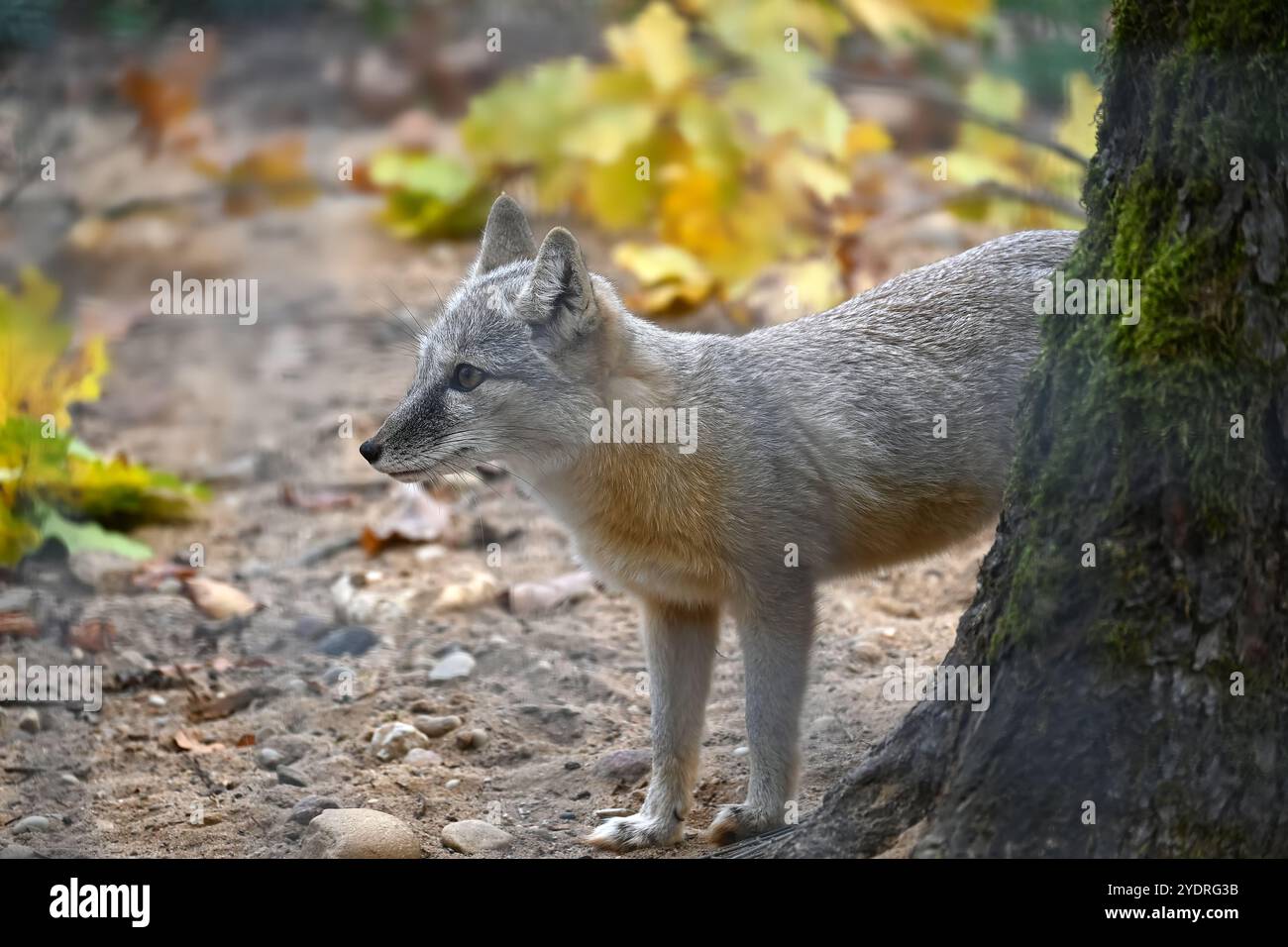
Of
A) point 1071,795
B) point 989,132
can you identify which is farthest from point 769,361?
point 989,132

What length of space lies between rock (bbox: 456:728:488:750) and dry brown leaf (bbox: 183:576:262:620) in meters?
1.56

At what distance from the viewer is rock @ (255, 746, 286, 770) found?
5.04m

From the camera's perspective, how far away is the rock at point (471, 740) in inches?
206

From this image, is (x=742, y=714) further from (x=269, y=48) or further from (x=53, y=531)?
(x=269, y=48)

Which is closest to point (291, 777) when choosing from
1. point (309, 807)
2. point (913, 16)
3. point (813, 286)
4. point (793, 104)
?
point (309, 807)

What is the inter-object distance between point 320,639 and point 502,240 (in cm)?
197

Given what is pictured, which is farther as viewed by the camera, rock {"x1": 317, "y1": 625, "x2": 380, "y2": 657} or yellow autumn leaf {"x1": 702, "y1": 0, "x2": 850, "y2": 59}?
yellow autumn leaf {"x1": 702, "y1": 0, "x2": 850, "y2": 59}

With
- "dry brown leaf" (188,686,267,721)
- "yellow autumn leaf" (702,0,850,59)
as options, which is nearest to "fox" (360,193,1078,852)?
"dry brown leaf" (188,686,267,721)

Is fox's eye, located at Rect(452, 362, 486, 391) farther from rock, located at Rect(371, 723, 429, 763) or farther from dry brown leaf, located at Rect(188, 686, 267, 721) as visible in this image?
dry brown leaf, located at Rect(188, 686, 267, 721)

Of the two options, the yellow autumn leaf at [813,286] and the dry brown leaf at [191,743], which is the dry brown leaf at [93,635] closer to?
the dry brown leaf at [191,743]

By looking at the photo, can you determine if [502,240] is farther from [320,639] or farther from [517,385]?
[320,639]
